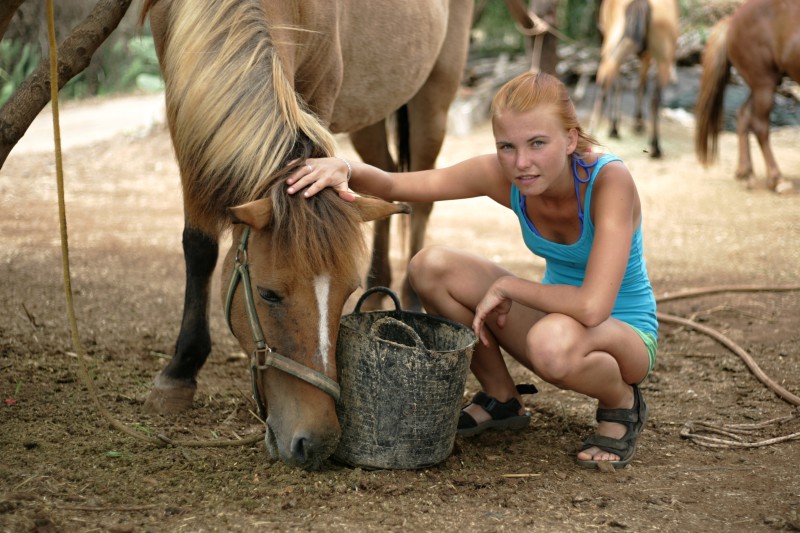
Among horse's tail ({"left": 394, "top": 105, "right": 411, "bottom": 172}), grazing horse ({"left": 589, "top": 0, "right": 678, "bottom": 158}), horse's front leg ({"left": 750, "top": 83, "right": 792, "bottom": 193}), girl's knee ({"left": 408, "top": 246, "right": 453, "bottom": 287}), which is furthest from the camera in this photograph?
grazing horse ({"left": 589, "top": 0, "right": 678, "bottom": 158})

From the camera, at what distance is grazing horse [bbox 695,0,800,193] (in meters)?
7.64

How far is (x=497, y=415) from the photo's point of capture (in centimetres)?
273

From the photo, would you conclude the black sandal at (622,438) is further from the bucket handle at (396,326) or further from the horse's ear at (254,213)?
the horse's ear at (254,213)

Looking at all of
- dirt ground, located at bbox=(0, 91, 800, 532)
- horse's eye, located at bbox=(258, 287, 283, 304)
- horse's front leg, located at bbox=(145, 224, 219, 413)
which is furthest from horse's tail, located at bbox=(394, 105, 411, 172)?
horse's eye, located at bbox=(258, 287, 283, 304)

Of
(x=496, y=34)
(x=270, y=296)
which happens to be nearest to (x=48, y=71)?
(x=270, y=296)

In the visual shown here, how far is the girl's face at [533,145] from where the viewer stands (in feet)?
7.31

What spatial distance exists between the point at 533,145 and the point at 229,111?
865 mm

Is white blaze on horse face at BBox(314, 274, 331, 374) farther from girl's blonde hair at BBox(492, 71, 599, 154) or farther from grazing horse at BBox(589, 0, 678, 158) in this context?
grazing horse at BBox(589, 0, 678, 158)

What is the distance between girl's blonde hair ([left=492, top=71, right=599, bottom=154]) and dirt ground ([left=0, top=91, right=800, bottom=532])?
1070mm

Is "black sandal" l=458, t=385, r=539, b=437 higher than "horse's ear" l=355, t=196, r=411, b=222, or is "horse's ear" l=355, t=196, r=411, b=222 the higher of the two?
"horse's ear" l=355, t=196, r=411, b=222

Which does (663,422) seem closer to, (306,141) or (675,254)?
(306,141)

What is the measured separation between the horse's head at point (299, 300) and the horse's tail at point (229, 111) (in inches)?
5.4

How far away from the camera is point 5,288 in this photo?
4.18 metres

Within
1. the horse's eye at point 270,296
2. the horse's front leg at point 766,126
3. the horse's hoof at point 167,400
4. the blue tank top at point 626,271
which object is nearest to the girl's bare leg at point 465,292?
the blue tank top at point 626,271
